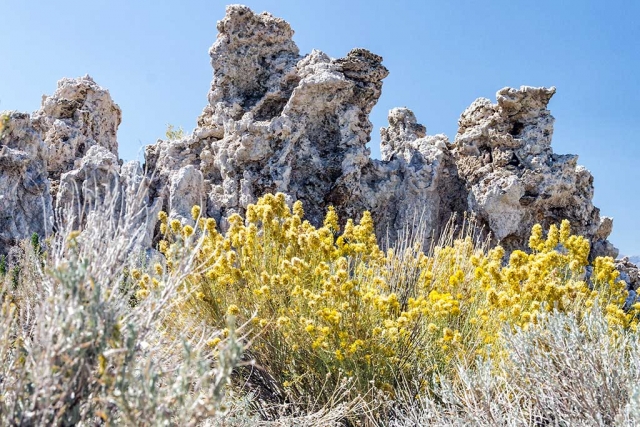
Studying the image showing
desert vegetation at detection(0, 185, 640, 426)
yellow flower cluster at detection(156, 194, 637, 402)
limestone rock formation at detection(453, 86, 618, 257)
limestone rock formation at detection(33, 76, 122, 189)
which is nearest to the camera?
desert vegetation at detection(0, 185, 640, 426)

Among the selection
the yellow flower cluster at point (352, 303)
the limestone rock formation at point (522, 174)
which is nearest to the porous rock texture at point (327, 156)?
the limestone rock formation at point (522, 174)

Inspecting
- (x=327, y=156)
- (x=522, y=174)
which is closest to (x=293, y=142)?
(x=327, y=156)

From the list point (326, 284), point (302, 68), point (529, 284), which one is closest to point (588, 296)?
point (529, 284)

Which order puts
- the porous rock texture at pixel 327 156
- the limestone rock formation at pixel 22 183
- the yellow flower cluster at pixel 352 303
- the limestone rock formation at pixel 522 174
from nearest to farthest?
the yellow flower cluster at pixel 352 303
the limestone rock formation at pixel 22 183
the porous rock texture at pixel 327 156
the limestone rock formation at pixel 522 174

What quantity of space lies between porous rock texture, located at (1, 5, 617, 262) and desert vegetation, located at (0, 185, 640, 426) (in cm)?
268

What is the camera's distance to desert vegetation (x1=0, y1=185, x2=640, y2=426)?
160cm

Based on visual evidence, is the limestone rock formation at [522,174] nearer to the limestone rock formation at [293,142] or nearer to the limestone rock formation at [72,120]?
the limestone rock formation at [293,142]

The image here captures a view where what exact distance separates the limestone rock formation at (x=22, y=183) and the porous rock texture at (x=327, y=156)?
4cm

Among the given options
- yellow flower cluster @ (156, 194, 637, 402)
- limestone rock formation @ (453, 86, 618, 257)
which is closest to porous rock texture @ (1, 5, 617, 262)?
limestone rock formation @ (453, 86, 618, 257)

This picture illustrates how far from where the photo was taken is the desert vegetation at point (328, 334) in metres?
1.60

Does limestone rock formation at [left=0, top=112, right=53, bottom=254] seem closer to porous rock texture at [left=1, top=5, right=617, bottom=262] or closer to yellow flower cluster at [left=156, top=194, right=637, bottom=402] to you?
porous rock texture at [left=1, top=5, right=617, bottom=262]

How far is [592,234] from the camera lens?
284 inches

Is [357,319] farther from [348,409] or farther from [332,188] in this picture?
[332,188]

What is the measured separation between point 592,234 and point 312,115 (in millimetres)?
4122
